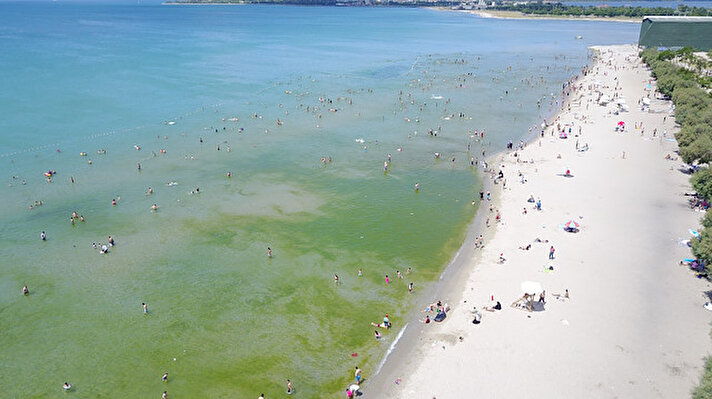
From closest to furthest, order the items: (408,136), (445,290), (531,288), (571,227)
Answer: (531,288) < (445,290) < (571,227) < (408,136)

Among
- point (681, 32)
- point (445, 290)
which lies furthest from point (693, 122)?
point (681, 32)

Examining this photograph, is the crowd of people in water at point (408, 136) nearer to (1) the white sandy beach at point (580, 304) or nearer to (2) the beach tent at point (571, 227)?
(1) the white sandy beach at point (580, 304)

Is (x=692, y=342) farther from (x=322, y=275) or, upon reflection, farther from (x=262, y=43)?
(x=262, y=43)

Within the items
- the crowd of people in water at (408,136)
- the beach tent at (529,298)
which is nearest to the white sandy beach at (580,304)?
the beach tent at (529,298)

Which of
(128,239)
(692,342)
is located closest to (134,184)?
(128,239)

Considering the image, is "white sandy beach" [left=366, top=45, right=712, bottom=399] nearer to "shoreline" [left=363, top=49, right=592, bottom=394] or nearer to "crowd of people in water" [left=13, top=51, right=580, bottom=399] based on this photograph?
"shoreline" [left=363, top=49, right=592, bottom=394]

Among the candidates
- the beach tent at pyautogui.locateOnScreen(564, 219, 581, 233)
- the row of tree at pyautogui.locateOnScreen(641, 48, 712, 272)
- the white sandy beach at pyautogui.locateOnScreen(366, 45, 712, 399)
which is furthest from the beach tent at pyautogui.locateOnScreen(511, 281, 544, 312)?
the row of tree at pyautogui.locateOnScreen(641, 48, 712, 272)

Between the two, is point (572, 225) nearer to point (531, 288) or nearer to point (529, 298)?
point (529, 298)
